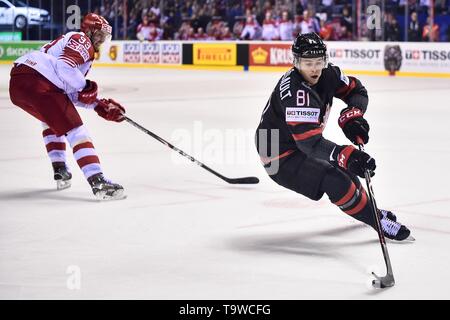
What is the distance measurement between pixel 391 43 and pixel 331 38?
71.6 inches

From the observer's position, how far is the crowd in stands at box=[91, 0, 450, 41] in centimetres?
1934

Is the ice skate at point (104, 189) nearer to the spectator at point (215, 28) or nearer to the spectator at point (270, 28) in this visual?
the spectator at point (270, 28)

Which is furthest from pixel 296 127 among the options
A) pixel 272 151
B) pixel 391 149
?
pixel 391 149

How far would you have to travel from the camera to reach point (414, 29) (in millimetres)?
19141

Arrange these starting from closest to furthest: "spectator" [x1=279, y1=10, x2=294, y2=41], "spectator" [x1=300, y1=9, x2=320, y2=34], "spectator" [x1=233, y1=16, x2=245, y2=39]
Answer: "spectator" [x1=300, y1=9, x2=320, y2=34]
"spectator" [x1=279, y1=10, x2=294, y2=41]
"spectator" [x1=233, y1=16, x2=245, y2=39]

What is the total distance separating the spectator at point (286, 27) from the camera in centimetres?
2130

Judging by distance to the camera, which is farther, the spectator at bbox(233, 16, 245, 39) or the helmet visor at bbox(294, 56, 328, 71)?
the spectator at bbox(233, 16, 245, 39)

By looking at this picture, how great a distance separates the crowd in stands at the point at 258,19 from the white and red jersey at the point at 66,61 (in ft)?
44.0

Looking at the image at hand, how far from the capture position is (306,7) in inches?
846
